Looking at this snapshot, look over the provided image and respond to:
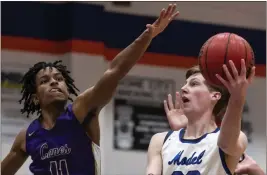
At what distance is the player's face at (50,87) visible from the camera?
3.84 meters

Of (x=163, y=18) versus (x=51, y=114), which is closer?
(x=163, y=18)

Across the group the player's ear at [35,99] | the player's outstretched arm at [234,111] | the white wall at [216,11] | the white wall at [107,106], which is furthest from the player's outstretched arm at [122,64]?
the white wall at [216,11]

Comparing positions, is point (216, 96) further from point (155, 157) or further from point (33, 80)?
point (33, 80)

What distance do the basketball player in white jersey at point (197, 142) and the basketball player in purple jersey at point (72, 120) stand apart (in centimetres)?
34

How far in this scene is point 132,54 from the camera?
141 inches

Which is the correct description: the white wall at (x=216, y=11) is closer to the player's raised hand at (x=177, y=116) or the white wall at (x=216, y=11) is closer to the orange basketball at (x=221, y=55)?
the player's raised hand at (x=177, y=116)

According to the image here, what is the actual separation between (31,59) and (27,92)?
2537 millimetres

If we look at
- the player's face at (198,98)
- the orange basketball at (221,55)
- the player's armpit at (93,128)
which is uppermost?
the orange basketball at (221,55)

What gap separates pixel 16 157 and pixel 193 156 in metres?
1.18

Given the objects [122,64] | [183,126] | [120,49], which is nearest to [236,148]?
[183,126]

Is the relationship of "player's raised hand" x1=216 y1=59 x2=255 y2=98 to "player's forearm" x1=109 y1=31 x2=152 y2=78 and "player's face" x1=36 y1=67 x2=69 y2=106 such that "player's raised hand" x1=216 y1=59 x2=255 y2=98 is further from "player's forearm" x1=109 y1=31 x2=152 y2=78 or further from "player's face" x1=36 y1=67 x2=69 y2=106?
"player's face" x1=36 y1=67 x2=69 y2=106

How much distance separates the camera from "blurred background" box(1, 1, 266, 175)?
6.55m

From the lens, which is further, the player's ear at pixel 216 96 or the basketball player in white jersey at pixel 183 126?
the basketball player in white jersey at pixel 183 126

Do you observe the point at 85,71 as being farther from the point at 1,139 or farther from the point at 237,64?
the point at 237,64
